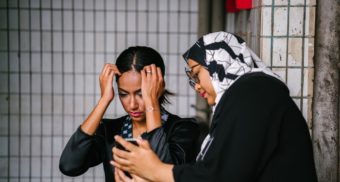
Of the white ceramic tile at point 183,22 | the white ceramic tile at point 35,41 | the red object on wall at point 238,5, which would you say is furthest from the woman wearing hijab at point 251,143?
the white ceramic tile at point 35,41

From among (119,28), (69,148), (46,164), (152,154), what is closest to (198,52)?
(152,154)

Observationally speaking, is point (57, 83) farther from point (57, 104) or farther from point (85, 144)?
point (85, 144)

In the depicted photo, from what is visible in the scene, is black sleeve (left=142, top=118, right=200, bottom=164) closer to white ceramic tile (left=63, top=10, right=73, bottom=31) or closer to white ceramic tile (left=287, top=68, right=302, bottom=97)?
white ceramic tile (left=287, top=68, right=302, bottom=97)

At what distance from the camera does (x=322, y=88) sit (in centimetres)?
342

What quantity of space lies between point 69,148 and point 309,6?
174 centimetres

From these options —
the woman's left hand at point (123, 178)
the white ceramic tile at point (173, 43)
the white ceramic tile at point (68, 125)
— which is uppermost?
the white ceramic tile at point (173, 43)

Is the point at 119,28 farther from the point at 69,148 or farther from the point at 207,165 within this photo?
the point at 207,165

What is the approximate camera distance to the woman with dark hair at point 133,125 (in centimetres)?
274

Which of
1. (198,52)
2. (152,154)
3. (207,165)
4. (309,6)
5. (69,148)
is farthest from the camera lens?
(309,6)

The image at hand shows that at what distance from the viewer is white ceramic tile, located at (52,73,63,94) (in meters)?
5.71

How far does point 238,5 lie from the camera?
396cm

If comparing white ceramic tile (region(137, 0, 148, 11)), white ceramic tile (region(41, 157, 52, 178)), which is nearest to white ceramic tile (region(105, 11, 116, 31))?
white ceramic tile (region(137, 0, 148, 11))

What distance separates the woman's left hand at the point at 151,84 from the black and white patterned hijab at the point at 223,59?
14.7 inches

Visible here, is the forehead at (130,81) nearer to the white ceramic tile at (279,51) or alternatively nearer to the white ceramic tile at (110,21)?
the white ceramic tile at (279,51)
